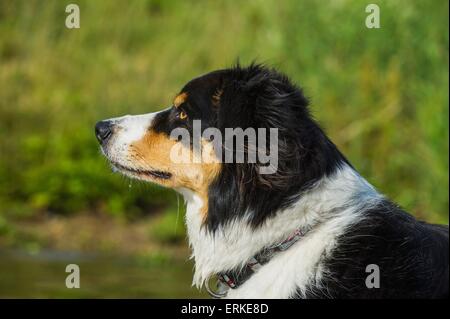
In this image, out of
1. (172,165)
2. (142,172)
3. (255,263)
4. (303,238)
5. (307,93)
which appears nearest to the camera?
(303,238)

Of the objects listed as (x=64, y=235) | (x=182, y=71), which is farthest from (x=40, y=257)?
(x=182, y=71)

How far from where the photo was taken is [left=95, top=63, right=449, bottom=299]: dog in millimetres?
4520

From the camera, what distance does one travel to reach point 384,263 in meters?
4.51

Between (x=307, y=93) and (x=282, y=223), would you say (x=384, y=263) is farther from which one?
(x=307, y=93)

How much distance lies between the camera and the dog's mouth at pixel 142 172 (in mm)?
5191

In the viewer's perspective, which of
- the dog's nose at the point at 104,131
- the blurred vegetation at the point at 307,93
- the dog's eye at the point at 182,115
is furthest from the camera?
the blurred vegetation at the point at 307,93

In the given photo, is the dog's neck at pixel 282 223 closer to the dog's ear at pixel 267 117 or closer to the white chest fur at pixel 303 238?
the white chest fur at pixel 303 238

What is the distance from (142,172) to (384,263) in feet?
5.18

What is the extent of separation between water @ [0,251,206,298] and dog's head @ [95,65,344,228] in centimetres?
238

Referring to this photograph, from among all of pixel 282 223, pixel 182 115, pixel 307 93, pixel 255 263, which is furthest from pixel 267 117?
pixel 307 93

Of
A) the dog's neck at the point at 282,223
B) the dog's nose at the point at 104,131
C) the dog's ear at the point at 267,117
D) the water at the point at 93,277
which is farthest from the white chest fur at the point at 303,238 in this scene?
the water at the point at 93,277

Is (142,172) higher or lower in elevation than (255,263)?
higher

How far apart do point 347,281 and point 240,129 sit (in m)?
1.00
